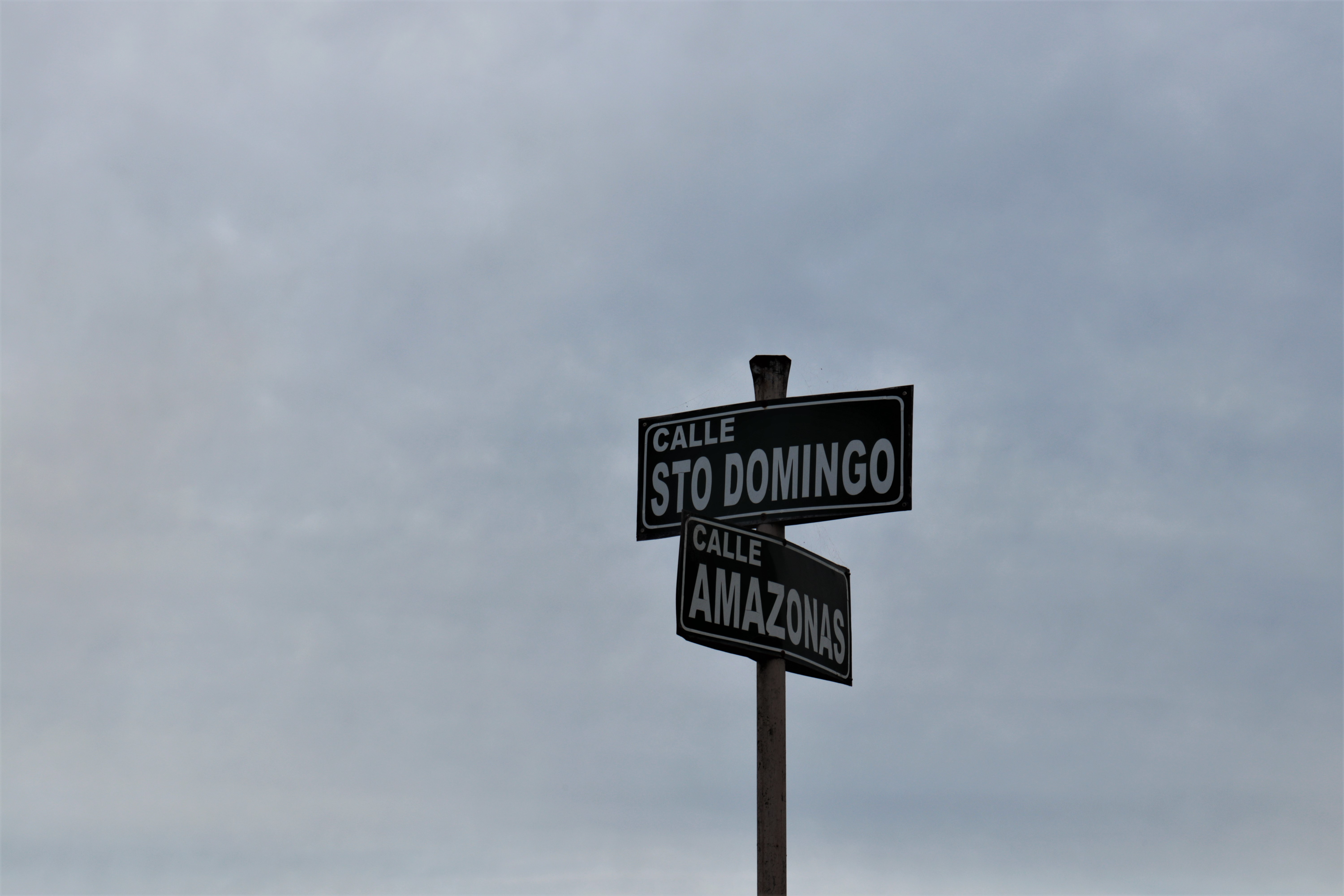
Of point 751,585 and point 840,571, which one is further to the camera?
point 840,571

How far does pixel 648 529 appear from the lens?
296 inches

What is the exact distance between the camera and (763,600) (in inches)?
281

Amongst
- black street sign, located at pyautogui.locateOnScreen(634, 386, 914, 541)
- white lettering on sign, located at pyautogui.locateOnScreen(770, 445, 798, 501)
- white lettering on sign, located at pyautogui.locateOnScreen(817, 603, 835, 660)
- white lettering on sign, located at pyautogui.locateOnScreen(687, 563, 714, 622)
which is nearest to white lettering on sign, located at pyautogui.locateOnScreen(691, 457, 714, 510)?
black street sign, located at pyautogui.locateOnScreen(634, 386, 914, 541)

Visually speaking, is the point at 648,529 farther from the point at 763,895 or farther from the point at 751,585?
the point at 763,895

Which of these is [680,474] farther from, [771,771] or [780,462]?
[771,771]

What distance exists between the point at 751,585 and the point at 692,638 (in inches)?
19.3

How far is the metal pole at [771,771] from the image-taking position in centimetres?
690

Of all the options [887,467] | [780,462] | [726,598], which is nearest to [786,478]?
[780,462]

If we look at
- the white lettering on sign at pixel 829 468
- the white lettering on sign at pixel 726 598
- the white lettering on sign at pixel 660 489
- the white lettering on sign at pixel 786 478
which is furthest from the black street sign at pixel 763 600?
the white lettering on sign at pixel 660 489

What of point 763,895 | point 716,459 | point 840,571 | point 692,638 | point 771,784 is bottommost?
point 763,895

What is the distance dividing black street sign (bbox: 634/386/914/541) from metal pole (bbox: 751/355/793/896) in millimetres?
158

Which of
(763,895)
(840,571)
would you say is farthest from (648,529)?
(763,895)

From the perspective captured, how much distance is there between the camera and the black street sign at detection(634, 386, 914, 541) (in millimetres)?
7297

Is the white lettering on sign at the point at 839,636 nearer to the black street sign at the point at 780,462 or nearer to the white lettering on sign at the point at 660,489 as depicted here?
the black street sign at the point at 780,462
